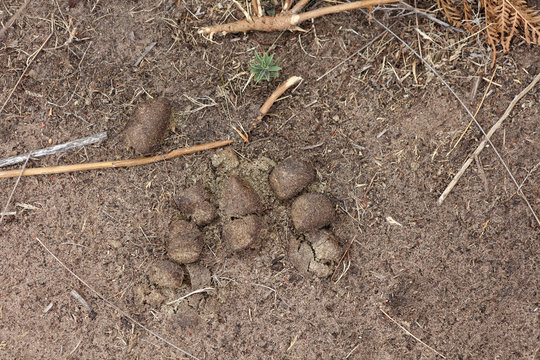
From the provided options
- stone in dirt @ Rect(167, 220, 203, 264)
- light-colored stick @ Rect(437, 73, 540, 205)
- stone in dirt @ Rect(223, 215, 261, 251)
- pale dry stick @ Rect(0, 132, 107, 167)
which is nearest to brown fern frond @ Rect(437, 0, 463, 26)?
light-colored stick @ Rect(437, 73, 540, 205)

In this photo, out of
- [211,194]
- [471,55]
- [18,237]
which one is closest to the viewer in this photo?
[471,55]

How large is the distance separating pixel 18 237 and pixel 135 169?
899mm

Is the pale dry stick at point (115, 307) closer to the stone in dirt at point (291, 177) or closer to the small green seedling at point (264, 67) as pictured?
the stone in dirt at point (291, 177)

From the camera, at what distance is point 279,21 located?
2391mm

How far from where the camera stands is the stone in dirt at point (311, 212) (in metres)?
2.32

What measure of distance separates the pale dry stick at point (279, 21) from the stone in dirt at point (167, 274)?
1.40 meters

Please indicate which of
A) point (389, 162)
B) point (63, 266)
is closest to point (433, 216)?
point (389, 162)

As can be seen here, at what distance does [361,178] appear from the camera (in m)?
2.47

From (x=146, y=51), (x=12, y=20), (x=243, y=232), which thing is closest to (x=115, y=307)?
(x=243, y=232)

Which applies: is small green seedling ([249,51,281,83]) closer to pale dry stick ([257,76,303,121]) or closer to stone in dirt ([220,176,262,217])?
pale dry stick ([257,76,303,121])

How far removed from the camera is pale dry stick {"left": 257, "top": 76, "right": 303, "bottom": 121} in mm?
2402

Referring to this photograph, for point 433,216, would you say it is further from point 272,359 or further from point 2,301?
point 2,301

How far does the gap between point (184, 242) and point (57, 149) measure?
1034mm

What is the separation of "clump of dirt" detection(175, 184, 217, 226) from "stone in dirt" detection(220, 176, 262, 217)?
0.10 meters
